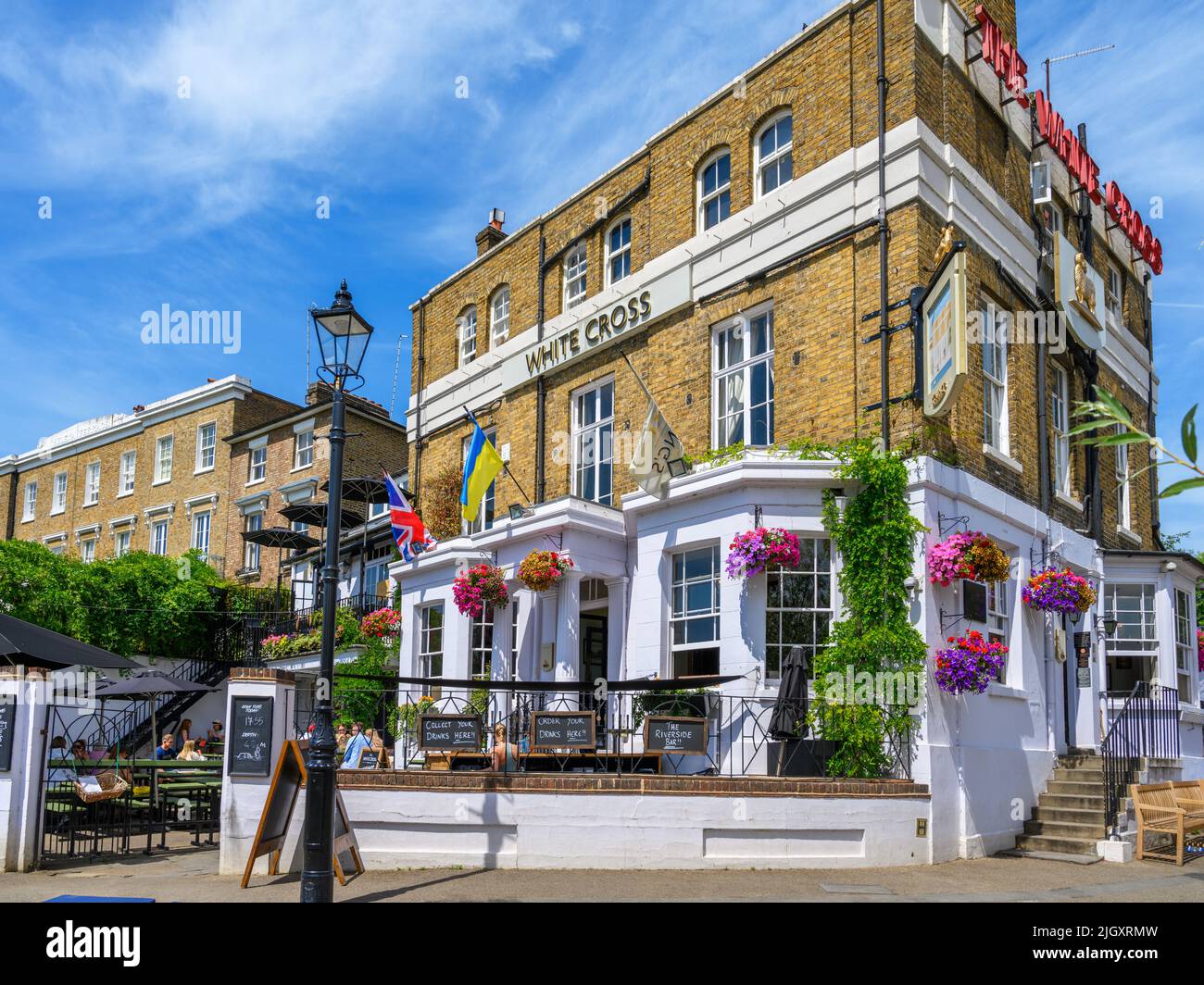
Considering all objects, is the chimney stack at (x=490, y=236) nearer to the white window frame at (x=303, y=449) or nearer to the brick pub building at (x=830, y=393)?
the brick pub building at (x=830, y=393)

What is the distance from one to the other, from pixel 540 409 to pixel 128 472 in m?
29.4

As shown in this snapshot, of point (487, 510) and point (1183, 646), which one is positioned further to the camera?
point (487, 510)

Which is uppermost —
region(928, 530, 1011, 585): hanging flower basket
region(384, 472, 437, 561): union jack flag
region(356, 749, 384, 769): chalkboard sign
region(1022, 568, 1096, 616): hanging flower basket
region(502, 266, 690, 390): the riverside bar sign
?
region(502, 266, 690, 390): the riverside bar sign

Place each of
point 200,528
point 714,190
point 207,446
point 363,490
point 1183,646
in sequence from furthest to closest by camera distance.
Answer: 1. point 207,446
2. point 200,528
3. point 363,490
4. point 1183,646
5. point 714,190

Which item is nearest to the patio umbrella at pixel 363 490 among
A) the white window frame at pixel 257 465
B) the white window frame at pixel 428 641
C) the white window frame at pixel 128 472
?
the white window frame at pixel 428 641

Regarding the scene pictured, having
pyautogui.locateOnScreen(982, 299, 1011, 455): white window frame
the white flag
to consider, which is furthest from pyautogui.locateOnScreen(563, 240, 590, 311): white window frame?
pyautogui.locateOnScreen(982, 299, 1011, 455): white window frame

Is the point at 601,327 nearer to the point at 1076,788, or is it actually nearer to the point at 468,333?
the point at 468,333

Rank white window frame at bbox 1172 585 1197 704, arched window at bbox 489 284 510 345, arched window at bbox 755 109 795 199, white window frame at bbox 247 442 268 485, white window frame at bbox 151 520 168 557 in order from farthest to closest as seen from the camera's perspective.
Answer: white window frame at bbox 151 520 168 557 → white window frame at bbox 247 442 268 485 → arched window at bbox 489 284 510 345 → white window frame at bbox 1172 585 1197 704 → arched window at bbox 755 109 795 199

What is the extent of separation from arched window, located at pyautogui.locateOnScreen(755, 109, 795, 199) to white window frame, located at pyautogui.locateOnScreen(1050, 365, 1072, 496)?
5706 mm

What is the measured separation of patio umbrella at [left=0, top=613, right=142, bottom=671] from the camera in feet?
43.4

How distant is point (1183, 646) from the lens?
731 inches

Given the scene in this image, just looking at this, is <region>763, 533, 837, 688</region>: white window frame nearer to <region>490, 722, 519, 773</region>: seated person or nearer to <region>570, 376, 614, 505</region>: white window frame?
<region>490, 722, 519, 773</region>: seated person

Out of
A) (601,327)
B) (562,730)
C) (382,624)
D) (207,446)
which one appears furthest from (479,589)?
(207,446)

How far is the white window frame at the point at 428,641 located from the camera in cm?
1900
